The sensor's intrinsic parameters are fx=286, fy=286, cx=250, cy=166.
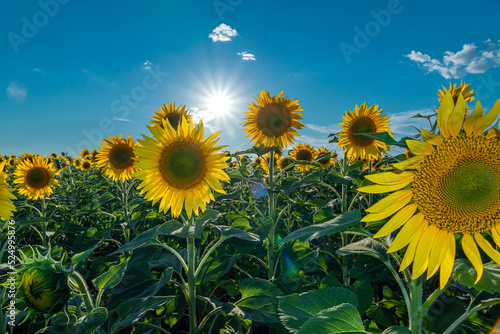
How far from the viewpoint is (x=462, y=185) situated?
3.82 feet

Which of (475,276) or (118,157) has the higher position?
(118,157)

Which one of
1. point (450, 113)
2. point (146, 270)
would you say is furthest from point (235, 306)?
point (450, 113)

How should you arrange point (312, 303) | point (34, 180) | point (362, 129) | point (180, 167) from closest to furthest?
point (312, 303) < point (180, 167) < point (362, 129) < point (34, 180)

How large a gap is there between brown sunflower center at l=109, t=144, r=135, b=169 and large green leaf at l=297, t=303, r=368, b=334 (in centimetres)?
450

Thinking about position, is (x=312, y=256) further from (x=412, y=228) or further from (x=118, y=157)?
(x=118, y=157)

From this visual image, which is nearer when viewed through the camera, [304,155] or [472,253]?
[472,253]

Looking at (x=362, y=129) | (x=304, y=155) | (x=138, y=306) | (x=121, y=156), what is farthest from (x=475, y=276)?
(x=304, y=155)

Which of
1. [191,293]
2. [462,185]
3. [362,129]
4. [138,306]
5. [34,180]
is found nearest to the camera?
Answer: [462,185]

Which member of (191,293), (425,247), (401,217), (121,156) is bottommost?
(191,293)

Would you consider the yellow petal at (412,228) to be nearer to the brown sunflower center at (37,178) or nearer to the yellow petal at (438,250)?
the yellow petal at (438,250)

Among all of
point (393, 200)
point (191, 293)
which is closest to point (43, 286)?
point (191, 293)

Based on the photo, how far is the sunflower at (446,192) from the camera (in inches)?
44.7

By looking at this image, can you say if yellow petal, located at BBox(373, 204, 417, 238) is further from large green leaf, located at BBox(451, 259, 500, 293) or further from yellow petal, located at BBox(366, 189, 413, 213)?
large green leaf, located at BBox(451, 259, 500, 293)

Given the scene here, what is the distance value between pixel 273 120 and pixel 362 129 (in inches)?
58.3
